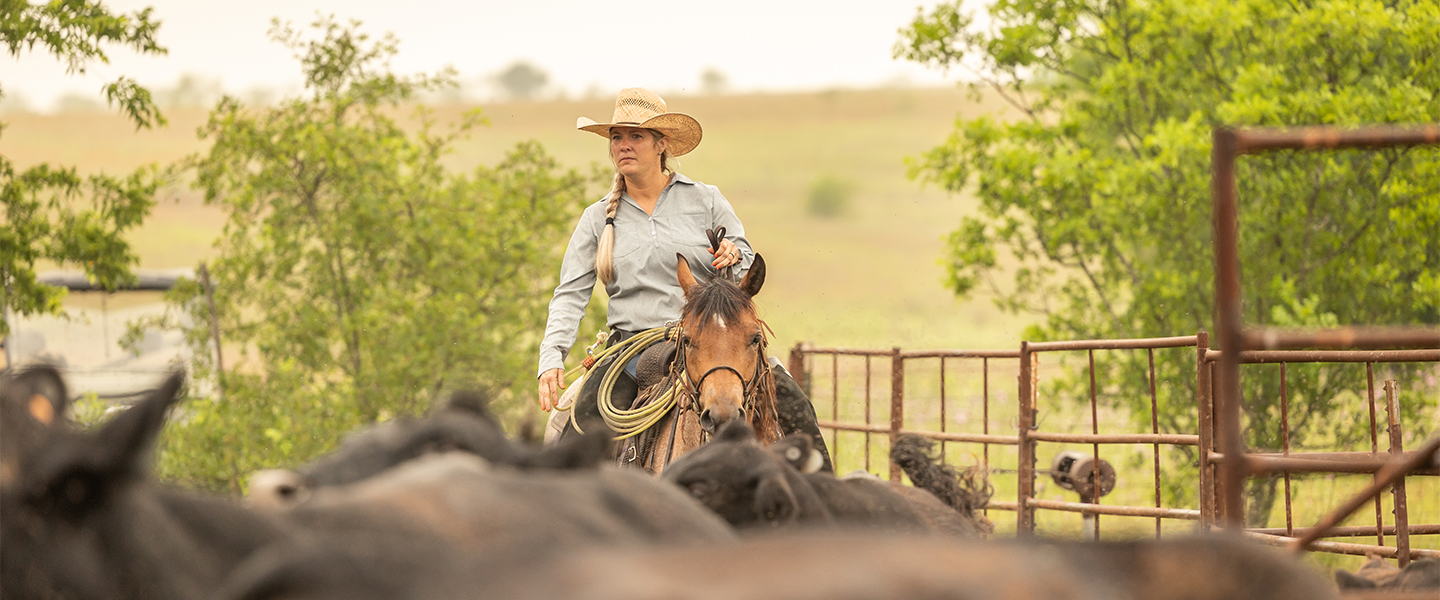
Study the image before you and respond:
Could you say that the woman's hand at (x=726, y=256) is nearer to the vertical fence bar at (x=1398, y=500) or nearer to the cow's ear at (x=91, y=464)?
the vertical fence bar at (x=1398, y=500)

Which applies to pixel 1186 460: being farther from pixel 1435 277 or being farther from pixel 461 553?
pixel 461 553

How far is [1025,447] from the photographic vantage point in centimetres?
868

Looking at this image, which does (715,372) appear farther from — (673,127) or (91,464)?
(91,464)

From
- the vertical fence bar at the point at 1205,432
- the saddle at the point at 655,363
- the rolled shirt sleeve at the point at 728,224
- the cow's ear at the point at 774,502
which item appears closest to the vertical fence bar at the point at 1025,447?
the vertical fence bar at the point at 1205,432

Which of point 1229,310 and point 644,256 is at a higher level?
point 644,256

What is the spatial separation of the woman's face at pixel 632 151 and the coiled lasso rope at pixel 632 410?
86 centimetres

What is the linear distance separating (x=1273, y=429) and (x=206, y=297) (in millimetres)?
11620

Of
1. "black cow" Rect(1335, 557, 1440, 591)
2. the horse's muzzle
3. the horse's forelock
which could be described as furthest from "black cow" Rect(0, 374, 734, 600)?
the horse's forelock

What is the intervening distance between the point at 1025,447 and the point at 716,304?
4.12m

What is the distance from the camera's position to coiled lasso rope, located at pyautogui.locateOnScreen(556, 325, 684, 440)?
5.57 metres

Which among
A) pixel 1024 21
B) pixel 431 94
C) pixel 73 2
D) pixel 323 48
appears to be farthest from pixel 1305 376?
pixel 73 2

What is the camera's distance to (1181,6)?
Answer: 41.1ft

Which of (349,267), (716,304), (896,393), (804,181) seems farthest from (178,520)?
(804,181)

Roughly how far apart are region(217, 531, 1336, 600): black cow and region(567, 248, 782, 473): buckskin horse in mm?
3215
